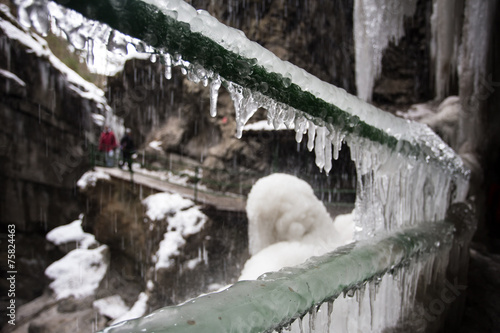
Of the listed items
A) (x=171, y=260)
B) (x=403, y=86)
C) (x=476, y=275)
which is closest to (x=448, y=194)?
(x=476, y=275)

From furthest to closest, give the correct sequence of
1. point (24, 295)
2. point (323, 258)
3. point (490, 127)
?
point (24, 295) < point (490, 127) < point (323, 258)

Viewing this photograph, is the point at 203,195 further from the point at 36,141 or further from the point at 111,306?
the point at 36,141

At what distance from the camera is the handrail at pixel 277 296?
1.82 feet

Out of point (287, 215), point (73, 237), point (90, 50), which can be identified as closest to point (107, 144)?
point (73, 237)

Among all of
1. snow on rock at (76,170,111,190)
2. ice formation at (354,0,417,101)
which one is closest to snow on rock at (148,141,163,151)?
snow on rock at (76,170,111,190)

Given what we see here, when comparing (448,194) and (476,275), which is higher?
(448,194)

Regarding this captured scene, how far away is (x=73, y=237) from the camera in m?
12.2

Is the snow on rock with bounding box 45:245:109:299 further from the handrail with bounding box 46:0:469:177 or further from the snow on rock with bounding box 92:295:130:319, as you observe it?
the handrail with bounding box 46:0:469:177

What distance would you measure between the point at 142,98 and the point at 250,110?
49.9 feet

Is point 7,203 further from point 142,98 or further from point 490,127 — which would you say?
point 490,127

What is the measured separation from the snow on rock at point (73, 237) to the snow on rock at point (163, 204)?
4.64m

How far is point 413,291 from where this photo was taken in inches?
61.9

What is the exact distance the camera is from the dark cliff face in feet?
44.4

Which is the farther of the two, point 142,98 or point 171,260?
point 142,98
